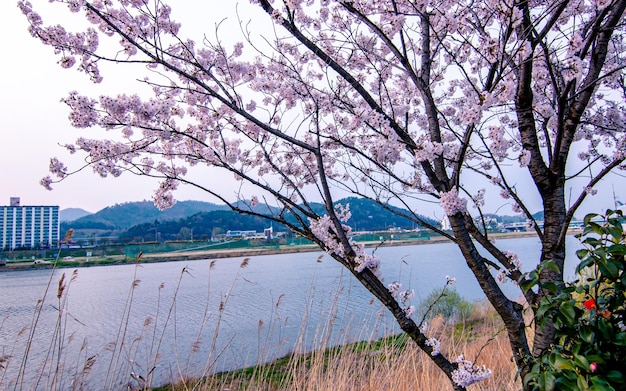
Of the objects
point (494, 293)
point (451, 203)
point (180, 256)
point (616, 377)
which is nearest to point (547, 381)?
point (616, 377)

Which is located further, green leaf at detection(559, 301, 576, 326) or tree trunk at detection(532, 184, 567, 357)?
tree trunk at detection(532, 184, 567, 357)

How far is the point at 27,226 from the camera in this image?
144ft

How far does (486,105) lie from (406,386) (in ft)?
7.21

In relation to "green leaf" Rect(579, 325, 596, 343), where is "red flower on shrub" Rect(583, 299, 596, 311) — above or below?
above

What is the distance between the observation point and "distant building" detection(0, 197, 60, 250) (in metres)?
38.1

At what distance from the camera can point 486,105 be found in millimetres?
1467

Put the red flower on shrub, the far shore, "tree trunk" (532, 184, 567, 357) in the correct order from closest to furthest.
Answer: the red flower on shrub
"tree trunk" (532, 184, 567, 357)
the far shore

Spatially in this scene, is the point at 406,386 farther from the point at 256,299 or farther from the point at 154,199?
the point at 256,299

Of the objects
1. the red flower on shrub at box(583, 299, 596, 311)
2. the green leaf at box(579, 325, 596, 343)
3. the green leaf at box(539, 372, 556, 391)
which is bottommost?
the green leaf at box(539, 372, 556, 391)

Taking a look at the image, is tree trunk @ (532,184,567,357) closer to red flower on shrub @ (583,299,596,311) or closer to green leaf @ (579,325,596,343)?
red flower on shrub @ (583,299,596,311)

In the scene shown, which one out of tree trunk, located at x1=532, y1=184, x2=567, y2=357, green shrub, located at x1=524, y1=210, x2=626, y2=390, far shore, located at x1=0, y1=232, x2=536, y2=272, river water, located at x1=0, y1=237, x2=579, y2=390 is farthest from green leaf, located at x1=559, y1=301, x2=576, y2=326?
far shore, located at x1=0, y1=232, x2=536, y2=272

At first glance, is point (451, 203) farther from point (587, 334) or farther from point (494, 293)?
point (587, 334)

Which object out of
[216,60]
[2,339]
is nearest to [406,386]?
[216,60]

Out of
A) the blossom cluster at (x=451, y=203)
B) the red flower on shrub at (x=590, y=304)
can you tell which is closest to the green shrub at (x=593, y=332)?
the red flower on shrub at (x=590, y=304)
